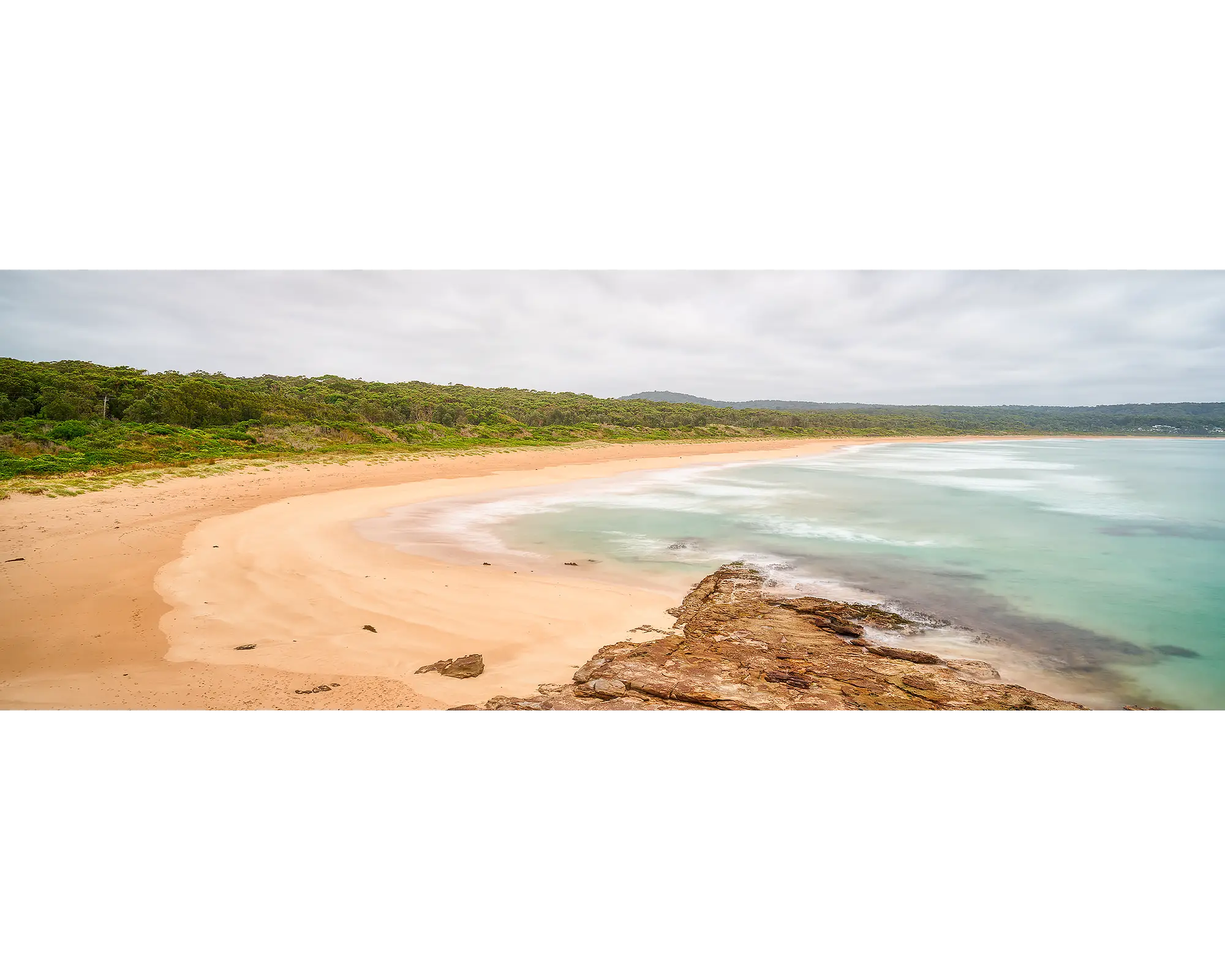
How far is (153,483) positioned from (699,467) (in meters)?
14.3

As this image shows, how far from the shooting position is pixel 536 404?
30453 millimetres

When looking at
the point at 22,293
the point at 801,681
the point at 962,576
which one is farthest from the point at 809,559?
the point at 22,293

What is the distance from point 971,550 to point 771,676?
6.05 metres

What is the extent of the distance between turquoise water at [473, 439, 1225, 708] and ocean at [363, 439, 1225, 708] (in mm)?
32

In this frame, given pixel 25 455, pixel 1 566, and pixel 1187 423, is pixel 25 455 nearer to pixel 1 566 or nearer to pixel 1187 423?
pixel 1 566

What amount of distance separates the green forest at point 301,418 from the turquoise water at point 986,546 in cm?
196

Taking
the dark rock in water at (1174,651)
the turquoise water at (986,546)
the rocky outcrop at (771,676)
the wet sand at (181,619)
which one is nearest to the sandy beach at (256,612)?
the wet sand at (181,619)

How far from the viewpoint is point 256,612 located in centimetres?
430

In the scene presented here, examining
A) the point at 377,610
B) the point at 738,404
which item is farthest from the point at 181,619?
the point at 738,404

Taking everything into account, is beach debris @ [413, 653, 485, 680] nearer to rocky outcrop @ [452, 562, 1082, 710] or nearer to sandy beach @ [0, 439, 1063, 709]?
sandy beach @ [0, 439, 1063, 709]

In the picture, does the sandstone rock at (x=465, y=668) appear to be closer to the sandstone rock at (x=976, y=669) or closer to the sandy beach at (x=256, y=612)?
the sandy beach at (x=256, y=612)

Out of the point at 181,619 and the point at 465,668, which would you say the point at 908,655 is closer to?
the point at 465,668

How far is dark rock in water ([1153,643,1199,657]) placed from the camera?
4441mm

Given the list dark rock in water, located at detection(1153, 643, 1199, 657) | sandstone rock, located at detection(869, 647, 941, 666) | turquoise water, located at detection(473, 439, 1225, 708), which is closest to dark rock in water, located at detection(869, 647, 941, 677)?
sandstone rock, located at detection(869, 647, 941, 666)
